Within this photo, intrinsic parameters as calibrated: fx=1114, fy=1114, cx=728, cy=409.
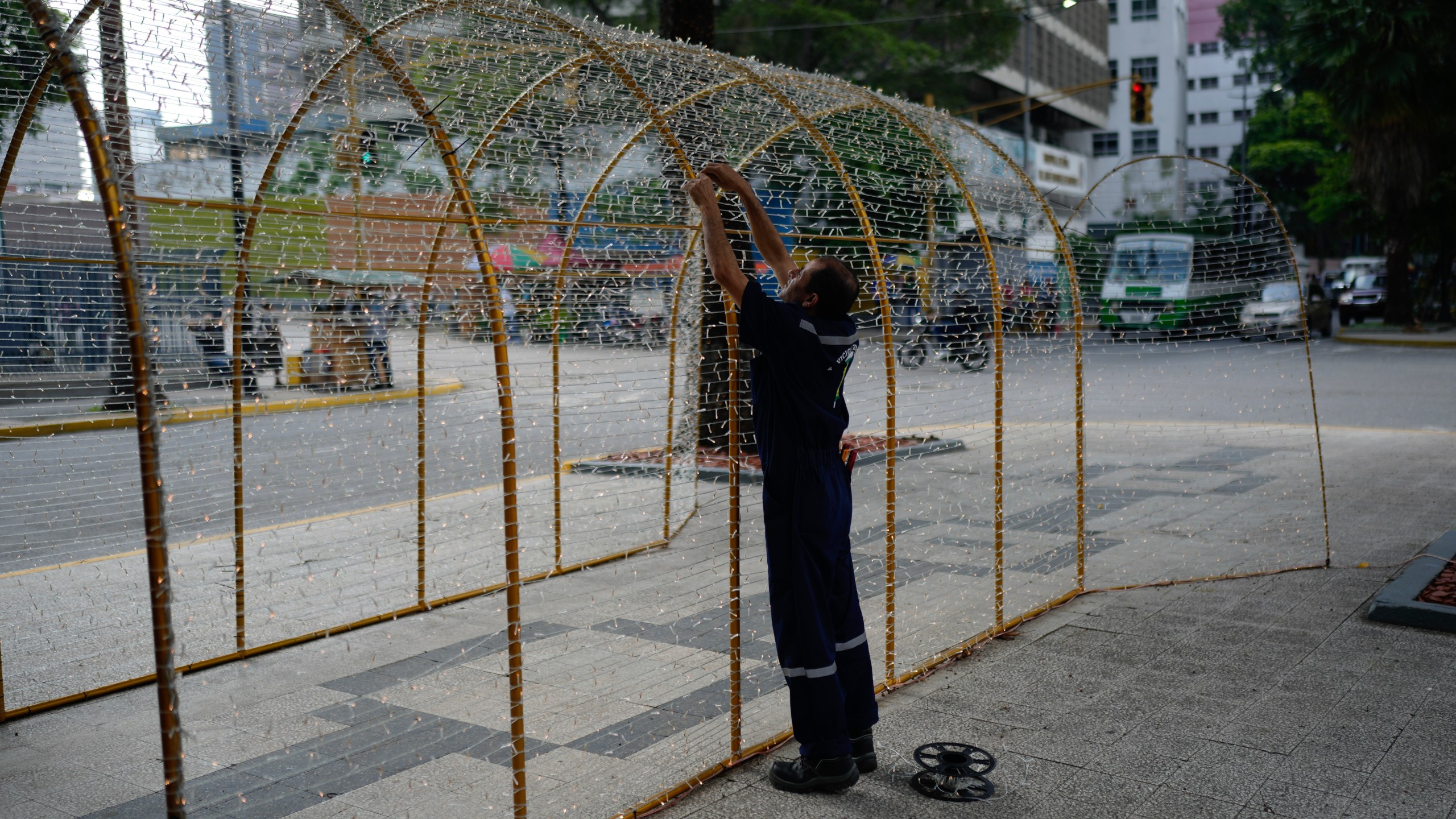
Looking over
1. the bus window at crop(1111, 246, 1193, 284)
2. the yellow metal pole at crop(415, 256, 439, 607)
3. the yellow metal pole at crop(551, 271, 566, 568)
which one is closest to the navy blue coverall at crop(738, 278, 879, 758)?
the yellow metal pole at crop(415, 256, 439, 607)

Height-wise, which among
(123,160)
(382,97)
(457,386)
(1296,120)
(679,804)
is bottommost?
(679,804)

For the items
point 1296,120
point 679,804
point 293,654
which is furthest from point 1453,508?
point 1296,120

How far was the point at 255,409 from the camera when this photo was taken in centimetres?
485

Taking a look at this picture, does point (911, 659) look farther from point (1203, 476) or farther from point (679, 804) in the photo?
point (1203, 476)

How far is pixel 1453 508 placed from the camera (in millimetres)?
7684

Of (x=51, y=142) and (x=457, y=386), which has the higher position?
(x=51, y=142)

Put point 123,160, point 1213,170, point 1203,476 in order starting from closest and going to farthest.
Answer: point 123,160, point 1213,170, point 1203,476

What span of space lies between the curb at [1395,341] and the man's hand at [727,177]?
24.1 metres

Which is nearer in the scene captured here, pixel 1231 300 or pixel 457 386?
pixel 457 386

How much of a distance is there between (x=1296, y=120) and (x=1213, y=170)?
45.9 m

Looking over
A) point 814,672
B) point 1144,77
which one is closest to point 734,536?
point 814,672

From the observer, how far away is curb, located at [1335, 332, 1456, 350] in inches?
910

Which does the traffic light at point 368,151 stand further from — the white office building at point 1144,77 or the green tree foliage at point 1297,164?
the white office building at point 1144,77

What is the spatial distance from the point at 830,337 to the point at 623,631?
91.8 inches
